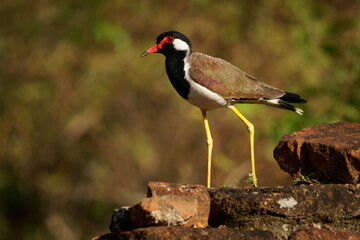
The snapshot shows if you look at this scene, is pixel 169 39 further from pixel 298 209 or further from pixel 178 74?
pixel 298 209

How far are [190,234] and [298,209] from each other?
→ 875mm

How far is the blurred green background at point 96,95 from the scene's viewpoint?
15.4 metres

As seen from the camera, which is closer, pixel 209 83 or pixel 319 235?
pixel 319 235

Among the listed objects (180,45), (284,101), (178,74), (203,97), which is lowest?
(284,101)

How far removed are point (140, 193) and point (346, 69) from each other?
20.5ft

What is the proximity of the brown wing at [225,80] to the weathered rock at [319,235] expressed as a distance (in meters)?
2.58

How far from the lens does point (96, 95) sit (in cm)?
1557

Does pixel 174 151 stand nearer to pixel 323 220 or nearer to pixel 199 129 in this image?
pixel 199 129

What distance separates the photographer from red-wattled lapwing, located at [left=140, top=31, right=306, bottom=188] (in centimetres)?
659

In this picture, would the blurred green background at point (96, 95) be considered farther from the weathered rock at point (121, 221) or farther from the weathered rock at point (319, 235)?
the weathered rock at point (319, 235)

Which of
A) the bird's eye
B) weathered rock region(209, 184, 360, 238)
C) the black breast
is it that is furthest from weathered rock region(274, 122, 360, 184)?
the bird's eye

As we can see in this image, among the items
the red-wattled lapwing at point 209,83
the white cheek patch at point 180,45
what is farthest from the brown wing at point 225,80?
the white cheek patch at point 180,45

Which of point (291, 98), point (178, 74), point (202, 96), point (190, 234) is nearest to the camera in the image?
point (190, 234)

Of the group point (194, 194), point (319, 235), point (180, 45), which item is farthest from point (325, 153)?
point (180, 45)
